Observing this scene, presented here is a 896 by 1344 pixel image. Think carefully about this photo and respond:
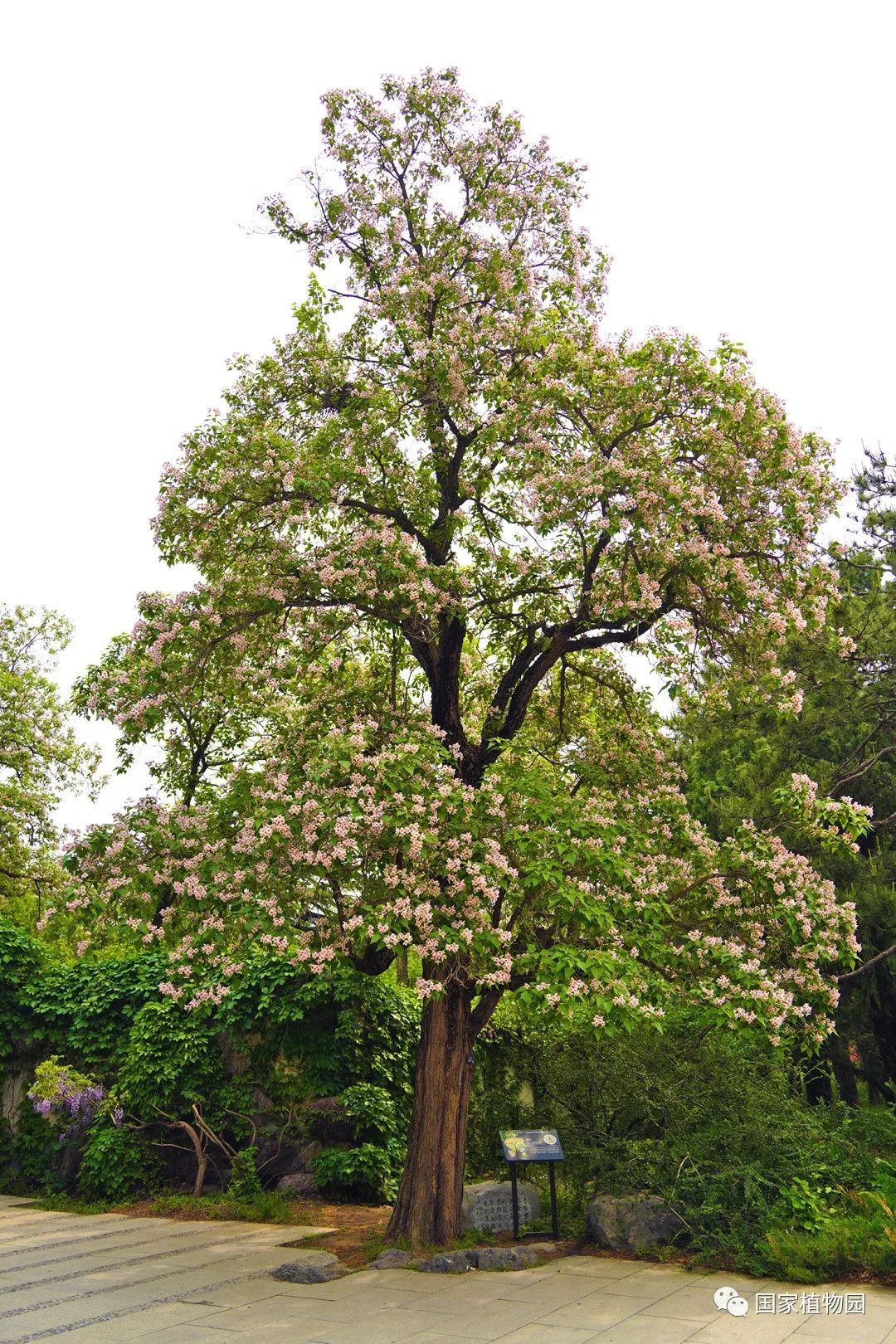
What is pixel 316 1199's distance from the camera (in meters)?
14.6

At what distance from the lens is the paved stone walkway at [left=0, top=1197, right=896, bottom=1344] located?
27.3 feet

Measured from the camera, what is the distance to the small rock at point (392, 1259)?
10.9m

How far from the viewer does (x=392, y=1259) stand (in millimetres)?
10977

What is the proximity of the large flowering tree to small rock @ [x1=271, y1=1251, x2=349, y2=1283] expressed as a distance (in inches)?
39.4

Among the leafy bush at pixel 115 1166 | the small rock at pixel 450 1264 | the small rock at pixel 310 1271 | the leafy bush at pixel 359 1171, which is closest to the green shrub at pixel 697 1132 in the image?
the leafy bush at pixel 359 1171

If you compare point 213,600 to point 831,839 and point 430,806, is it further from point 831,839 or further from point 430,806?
point 831,839

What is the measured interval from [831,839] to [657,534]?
3763 millimetres

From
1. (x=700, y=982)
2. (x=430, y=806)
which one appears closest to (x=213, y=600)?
(x=430, y=806)

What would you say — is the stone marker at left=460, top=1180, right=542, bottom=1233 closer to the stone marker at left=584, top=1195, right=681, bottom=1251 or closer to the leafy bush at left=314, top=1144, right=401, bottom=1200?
the stone marker at left=584, top=1195, right=681, bottom=1251

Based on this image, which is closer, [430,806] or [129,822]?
[430,806]

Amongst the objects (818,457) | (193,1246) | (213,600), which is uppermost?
(818,457)

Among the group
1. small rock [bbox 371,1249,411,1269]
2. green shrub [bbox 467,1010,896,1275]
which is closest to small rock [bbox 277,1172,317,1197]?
green shrub [bbox 467,1010,896,1275]

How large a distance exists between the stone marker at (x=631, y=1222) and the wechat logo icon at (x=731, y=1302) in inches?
67.0

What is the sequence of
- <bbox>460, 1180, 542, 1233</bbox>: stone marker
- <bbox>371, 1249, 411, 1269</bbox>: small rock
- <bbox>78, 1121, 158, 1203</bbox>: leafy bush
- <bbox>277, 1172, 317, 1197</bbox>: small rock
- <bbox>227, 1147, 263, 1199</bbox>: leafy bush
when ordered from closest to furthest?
<bbox>371, 1249, 411, 1269</bbox>: small rock, <bbox>460, 1180, 542, 1233</bbox>: stone marker, <bbox>227, 1147, 263, 1199</bbox>: leafy bush, <bbox>277, 1172, 317, 1197</bbox>: small rock, <bbox>78, 1121, 158, 1203</bbox>: leafy bush
